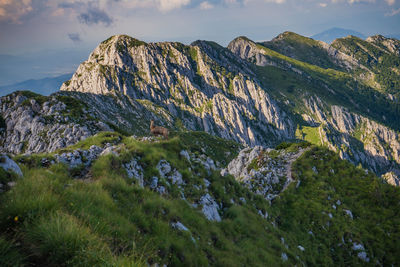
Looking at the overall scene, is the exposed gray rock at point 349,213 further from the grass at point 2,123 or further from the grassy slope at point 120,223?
the grass at point 2,123

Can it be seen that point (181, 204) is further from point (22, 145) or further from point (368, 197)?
point (22, 145)

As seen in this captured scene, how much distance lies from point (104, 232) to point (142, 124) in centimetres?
16433

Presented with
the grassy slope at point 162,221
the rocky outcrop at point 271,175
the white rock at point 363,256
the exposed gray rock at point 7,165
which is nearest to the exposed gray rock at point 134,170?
the grassy slope at point 162,221

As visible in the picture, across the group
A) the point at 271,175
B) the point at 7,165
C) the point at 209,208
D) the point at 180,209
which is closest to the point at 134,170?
the point at 180,209

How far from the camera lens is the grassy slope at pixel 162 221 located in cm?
450

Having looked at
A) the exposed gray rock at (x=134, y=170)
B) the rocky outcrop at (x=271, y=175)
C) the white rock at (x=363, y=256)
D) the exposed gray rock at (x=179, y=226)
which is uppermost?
the exposed gray rock at (x=134, y=170)

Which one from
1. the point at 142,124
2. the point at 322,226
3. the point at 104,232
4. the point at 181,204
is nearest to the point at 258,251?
the point at 181,204

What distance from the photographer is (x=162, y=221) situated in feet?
28.7

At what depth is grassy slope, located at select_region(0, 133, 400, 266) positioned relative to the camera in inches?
177

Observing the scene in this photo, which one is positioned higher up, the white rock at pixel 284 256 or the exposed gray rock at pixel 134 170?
the exposed gray rock at pixel 134 170

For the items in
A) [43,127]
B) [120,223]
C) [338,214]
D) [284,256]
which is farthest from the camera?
[43,127]

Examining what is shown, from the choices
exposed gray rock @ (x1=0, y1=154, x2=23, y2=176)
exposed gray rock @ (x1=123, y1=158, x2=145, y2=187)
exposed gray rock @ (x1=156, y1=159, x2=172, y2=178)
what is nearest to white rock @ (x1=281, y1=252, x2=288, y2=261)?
exposed gray rock @ (x1=156, y1=159, x2=172, y2=178)

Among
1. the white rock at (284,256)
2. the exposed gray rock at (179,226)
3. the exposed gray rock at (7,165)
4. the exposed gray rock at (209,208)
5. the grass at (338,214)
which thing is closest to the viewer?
the exposed gray rock at (7,165)

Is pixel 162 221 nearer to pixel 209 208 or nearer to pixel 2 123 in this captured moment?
pixel 209 208
